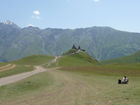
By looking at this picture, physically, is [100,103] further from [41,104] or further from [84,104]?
[41,104]

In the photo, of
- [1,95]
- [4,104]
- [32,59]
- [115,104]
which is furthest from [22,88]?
[32,59]

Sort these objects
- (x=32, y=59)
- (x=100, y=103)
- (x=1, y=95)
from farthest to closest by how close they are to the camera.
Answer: (x=32, y=59), (x=1, y=95), (x=100, y=103)

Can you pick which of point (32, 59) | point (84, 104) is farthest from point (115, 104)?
point (32, 59)

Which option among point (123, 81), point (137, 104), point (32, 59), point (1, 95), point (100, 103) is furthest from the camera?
point (32, 59)

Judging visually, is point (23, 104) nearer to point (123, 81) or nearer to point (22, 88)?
point (22, 88)

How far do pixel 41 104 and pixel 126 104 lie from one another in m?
7.82

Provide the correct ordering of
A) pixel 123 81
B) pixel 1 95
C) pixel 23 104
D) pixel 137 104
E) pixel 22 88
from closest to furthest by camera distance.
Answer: pixel 137 104 < pixel 23 104 < pixel 1 95 < pixel 22 88 < pixel 123 81

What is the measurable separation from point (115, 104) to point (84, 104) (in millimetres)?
2736

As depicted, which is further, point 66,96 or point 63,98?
point 66,96

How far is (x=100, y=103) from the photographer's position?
24.3m

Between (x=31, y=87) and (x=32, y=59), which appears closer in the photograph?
(x=31, y=87)

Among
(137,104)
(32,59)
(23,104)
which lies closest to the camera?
(137,104)

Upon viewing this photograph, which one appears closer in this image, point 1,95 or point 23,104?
point 23,104

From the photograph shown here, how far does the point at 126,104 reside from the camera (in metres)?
22.9
